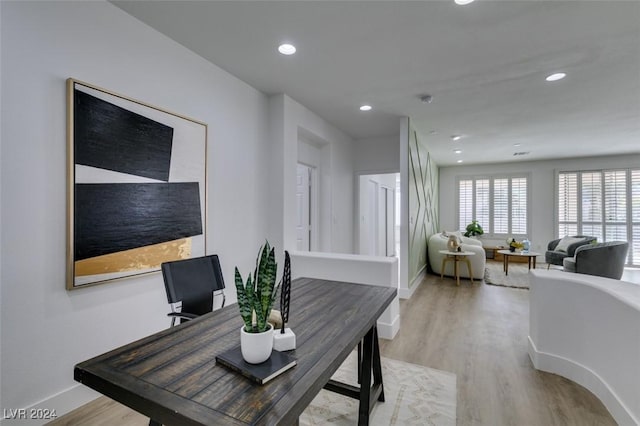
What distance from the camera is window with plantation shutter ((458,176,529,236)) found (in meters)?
7.79

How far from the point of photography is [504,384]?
214 cm

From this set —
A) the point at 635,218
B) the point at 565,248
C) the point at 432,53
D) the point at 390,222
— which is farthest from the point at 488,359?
the point at 635,218

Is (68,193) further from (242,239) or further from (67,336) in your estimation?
(242,239)

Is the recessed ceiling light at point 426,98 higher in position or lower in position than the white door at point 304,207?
higher

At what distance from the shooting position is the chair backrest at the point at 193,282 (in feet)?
5.72

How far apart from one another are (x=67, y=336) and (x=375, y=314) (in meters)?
1.85

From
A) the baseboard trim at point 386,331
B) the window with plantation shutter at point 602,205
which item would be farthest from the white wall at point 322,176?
the window with plantation shutter at point 602,205

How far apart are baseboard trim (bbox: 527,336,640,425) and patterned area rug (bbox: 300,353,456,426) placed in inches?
29.9

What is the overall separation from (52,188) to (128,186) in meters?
0.41

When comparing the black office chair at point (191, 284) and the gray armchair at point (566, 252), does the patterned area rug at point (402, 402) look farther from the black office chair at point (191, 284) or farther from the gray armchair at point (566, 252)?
the gray armchair at point (566, 252)

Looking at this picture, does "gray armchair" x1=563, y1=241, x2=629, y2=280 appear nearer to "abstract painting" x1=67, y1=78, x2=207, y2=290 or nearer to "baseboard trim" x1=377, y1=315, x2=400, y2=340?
"baseboard trim" x1=377, y1=315, x2=400, y2=340

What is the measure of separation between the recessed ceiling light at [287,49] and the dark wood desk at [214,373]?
84.0 inches

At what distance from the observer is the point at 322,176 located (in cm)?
478

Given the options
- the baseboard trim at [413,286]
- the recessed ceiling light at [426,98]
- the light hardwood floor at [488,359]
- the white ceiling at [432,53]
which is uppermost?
the white ceiling at [432,53]
